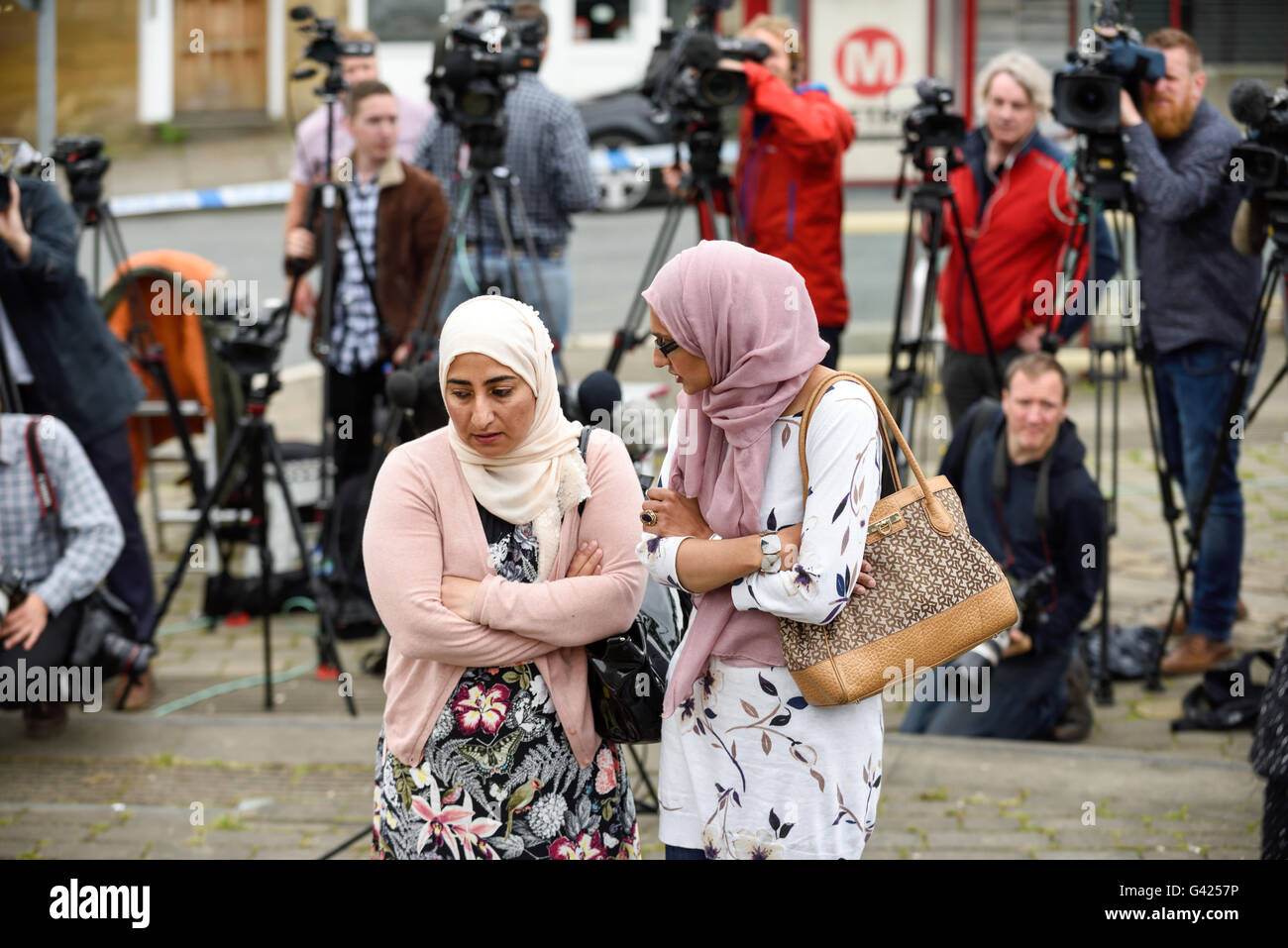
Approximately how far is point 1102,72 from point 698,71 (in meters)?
1.44

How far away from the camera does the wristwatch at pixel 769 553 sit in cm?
281

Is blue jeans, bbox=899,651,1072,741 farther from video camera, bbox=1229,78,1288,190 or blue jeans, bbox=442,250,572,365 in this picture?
blue jeans, bbox=442,250,572,365

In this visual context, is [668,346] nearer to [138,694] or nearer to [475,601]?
[475,601]

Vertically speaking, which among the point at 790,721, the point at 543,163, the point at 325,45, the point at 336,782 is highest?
the point at 325,45

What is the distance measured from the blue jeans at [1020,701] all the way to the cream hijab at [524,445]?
2.60 m

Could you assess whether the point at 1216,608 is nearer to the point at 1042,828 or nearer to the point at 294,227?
the point at 1042,828

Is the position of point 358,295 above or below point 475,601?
above

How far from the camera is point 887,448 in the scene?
2988 mm

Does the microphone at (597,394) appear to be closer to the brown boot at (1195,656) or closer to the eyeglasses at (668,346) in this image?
the eyeglasses at (668,346)

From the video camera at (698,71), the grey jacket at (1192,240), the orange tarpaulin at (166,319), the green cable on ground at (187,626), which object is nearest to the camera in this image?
the grey jacket at (1192,240)

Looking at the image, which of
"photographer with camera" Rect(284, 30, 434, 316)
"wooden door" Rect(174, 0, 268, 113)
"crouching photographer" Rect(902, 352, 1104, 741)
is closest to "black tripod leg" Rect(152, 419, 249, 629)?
"photographer with camera" Rect(284, 30, 434, 316)

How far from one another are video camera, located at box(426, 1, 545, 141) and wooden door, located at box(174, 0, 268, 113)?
16.3m

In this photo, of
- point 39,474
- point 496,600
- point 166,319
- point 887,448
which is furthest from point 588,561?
point 166,319

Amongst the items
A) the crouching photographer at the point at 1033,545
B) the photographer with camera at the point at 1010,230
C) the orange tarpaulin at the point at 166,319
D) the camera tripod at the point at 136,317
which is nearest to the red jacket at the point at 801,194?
the photographer with camera at the point at 1010,230
